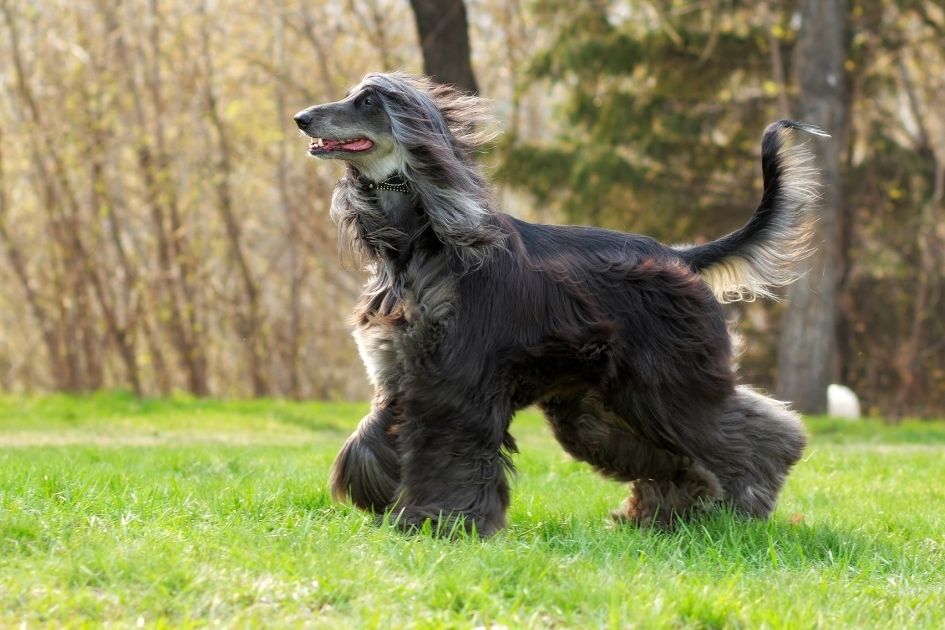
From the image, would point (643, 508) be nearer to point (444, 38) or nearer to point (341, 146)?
point (341, 146)

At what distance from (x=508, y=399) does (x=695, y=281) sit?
90cm

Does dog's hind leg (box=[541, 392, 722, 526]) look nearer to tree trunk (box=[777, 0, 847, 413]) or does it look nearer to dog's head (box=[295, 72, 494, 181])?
dog's head (box=[295, 72, 494, 181])

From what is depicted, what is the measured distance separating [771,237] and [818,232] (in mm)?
7063

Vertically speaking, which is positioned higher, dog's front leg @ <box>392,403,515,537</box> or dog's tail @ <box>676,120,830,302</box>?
dog's tail @ <box>676,120,830,302</box>

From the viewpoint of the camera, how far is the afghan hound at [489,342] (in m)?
3.99

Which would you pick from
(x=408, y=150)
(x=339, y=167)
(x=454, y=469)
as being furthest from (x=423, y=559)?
(x=339, y=167)

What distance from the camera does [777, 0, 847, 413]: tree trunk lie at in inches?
439

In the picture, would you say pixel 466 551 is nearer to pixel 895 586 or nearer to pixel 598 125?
pixel 895 586

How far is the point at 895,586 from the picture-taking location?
3568 millimetres

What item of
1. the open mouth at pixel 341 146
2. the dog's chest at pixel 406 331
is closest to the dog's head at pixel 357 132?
the open mouth at pixel 341 146

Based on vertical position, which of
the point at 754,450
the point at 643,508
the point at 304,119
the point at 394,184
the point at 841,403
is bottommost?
the point at 841,403

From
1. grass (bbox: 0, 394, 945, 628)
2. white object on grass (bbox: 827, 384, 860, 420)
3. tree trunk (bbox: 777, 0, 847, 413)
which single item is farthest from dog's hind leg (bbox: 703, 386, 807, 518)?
white object on grass (bbox: 827, 384, 860, 420)

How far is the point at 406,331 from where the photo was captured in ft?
13.2

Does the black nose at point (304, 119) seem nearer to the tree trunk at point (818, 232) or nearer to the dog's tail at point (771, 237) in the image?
the dog's tail at point (771, 237)
